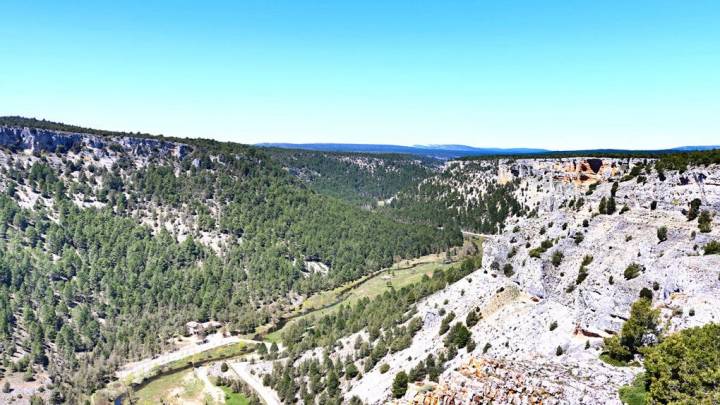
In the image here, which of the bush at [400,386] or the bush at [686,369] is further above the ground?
the bush at [686,369]

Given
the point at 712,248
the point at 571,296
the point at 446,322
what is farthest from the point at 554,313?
the point at 446,322

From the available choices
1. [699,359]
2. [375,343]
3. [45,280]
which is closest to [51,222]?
[45,280]

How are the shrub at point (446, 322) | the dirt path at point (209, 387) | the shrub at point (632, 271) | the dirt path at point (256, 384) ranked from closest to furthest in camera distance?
1. the shrub at point (632, 271)
2. the shrub at point (446, 322)
3. the dirt path at point (256, 384)
4. the dirt path at point (209, 387)

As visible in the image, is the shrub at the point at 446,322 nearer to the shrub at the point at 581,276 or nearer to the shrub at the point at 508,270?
the shrub at the point at 508,270

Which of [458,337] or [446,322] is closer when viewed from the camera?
[458,337]

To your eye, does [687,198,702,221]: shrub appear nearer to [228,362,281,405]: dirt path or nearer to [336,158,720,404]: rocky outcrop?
[336,158,720,404]: rocky outcrop

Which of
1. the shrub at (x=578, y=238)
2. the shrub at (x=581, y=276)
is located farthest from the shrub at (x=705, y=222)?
the shrub at (x=578, y=238)

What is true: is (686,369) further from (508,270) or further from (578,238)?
(508,270)
